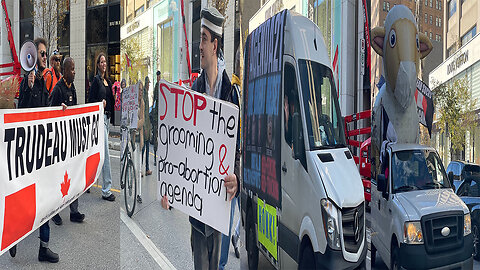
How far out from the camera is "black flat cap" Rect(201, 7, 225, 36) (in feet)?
4.49

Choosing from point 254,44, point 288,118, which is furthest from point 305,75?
point 254,44

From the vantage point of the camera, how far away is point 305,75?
103 cm

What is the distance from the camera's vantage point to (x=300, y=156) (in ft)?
3.26

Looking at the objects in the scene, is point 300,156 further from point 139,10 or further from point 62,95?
point 62,95

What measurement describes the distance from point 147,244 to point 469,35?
45.9 inches

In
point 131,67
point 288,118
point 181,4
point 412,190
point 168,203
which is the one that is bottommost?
point 168,203

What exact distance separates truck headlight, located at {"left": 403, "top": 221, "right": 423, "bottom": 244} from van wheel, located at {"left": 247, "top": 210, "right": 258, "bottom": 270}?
0.41 metres

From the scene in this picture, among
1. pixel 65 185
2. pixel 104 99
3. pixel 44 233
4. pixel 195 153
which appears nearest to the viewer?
pixel 195 153

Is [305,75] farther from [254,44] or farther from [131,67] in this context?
[131,67]

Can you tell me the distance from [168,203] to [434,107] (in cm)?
87

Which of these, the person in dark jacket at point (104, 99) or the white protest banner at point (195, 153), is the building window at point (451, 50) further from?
the person in dark jacket at point (104, 99)

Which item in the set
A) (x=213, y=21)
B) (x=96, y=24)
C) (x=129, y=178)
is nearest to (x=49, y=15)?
(x=96, y=24)

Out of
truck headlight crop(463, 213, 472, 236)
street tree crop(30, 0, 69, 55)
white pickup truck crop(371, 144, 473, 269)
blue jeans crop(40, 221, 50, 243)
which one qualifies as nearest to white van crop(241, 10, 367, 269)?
white pickup truck crop(371, 144, 473, 269)

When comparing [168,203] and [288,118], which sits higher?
[288,118]
